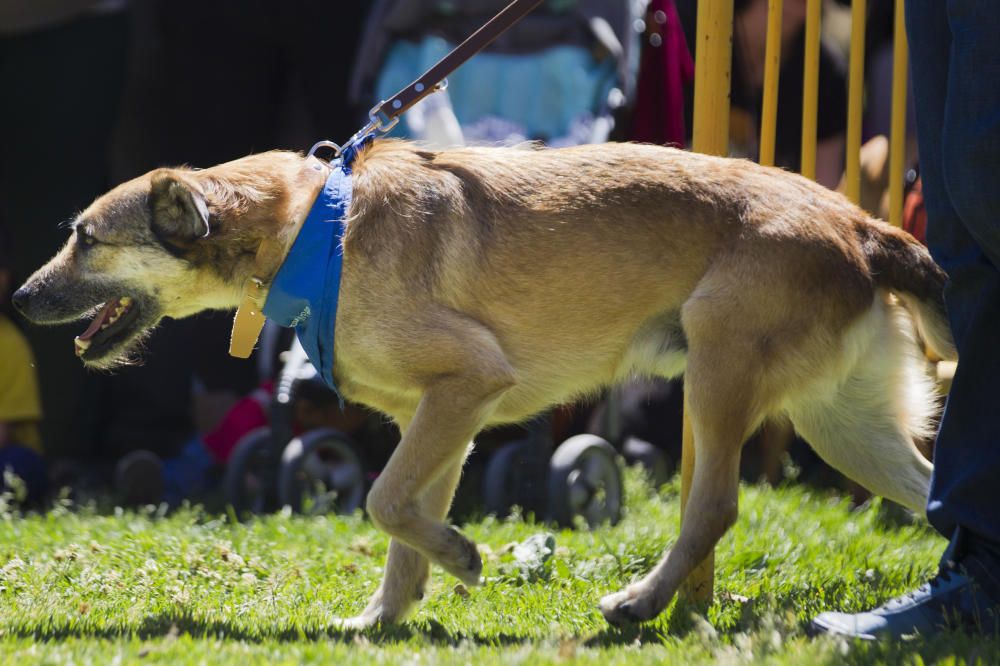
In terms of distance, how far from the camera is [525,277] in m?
3.89

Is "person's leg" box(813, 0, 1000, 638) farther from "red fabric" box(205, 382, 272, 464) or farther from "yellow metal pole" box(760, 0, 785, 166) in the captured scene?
"red fabric" box(205, 382, 272, 464)

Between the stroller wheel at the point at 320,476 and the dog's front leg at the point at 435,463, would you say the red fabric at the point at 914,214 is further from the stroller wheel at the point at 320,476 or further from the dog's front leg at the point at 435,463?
the stroller wheel at the point at 320,476

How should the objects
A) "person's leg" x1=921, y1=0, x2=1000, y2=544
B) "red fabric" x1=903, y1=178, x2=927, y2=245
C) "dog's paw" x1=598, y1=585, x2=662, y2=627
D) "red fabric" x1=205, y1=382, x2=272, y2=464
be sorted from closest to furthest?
1. "person's leg" x1=921, y1=0, x2=1000, y2=544
2. "dog's paw" x1=598, y1=585, x2=662, y2=627
3. "red fabric" x1=903, y1=178, x2=927, y2=245
4. "red fabric" x1=205, y1=382, x2=272, y2=464

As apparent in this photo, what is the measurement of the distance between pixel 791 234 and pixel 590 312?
631mm

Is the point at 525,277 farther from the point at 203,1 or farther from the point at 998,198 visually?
the point at 203,1

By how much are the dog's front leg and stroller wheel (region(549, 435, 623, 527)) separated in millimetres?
1681

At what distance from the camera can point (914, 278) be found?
12.5ft

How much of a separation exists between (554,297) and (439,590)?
1.08m

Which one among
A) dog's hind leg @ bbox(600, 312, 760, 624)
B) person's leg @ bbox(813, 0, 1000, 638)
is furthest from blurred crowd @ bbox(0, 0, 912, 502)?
person's leg @ bbox(813, 0, 1000, 638)

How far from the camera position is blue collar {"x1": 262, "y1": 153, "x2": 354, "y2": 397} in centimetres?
377

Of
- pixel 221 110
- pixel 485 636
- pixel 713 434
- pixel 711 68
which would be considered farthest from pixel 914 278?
pixel 221 110

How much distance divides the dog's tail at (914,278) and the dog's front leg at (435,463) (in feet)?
3.73

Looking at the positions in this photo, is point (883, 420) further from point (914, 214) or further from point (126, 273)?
point (126, 273)

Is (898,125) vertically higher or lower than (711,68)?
lower
